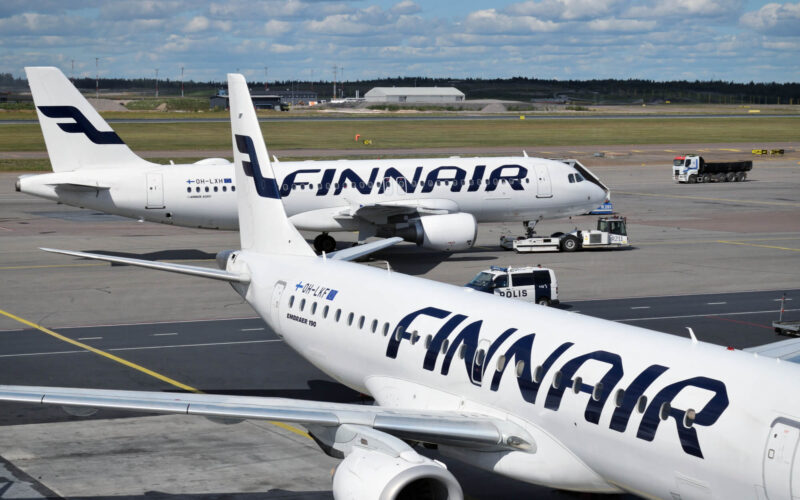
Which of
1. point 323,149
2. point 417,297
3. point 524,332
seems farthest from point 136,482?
point 323,149

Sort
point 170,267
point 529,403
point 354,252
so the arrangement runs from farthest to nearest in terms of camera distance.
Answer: point 354,252 → point 170,267 → point 529,403

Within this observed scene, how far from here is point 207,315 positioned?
42.0 m

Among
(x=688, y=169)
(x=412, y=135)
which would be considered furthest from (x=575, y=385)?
(x=412, y=135)

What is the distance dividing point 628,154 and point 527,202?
83208mm

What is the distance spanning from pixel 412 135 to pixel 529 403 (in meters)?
152

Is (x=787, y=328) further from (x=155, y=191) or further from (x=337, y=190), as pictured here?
A: (x=155, y=191)

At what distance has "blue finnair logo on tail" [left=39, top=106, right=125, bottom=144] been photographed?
167 ft

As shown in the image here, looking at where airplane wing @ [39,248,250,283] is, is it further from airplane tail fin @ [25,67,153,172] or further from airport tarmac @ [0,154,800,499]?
airplane tail fin @ [25,67,153,172]

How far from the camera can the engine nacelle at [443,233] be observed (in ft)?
172

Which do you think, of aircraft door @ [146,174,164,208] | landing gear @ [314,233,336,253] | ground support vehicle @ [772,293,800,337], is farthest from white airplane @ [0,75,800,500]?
landing gear @ [314,233,336,253]

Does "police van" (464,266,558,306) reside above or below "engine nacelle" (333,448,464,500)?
below

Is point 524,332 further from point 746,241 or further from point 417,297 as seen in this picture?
point 746,241

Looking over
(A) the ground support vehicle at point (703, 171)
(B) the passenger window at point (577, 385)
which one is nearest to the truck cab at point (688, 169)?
(A) the ground support vehicle at point (703, 171)

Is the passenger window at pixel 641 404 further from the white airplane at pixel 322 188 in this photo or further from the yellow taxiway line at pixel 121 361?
the white airplane at pixel 322 188
